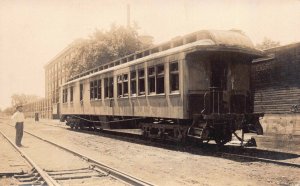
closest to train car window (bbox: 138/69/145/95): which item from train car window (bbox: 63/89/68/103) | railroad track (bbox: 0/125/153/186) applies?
railroad track (bbox: 0/125/153/186)

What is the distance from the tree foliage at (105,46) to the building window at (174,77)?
92.7ft

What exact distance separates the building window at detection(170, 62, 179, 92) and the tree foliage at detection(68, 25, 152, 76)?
92.7 ft

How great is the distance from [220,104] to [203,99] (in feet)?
1.71

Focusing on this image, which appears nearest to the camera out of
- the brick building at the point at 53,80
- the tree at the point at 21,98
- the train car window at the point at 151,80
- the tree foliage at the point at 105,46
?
the train car window at the point at 151,80

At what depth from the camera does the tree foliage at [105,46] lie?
1580 inches

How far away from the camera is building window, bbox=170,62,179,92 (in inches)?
476

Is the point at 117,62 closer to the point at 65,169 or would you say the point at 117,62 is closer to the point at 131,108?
the point at 131,108

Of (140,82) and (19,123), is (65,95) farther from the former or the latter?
(140,82)

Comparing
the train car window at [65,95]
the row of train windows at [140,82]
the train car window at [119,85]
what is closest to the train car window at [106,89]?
the row of train windows at [140,82]

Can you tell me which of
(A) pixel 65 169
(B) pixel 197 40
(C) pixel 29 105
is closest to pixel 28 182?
(A) pixel 65 169

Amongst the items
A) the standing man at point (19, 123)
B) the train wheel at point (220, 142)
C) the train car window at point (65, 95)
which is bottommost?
the train wheel at point (220, 142)

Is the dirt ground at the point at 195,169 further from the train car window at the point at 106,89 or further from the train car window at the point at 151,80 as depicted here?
the train car window at the point at 106,89

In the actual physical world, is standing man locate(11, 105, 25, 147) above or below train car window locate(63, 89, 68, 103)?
below

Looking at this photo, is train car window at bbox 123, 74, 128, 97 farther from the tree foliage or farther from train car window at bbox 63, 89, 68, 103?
the tree foliage
